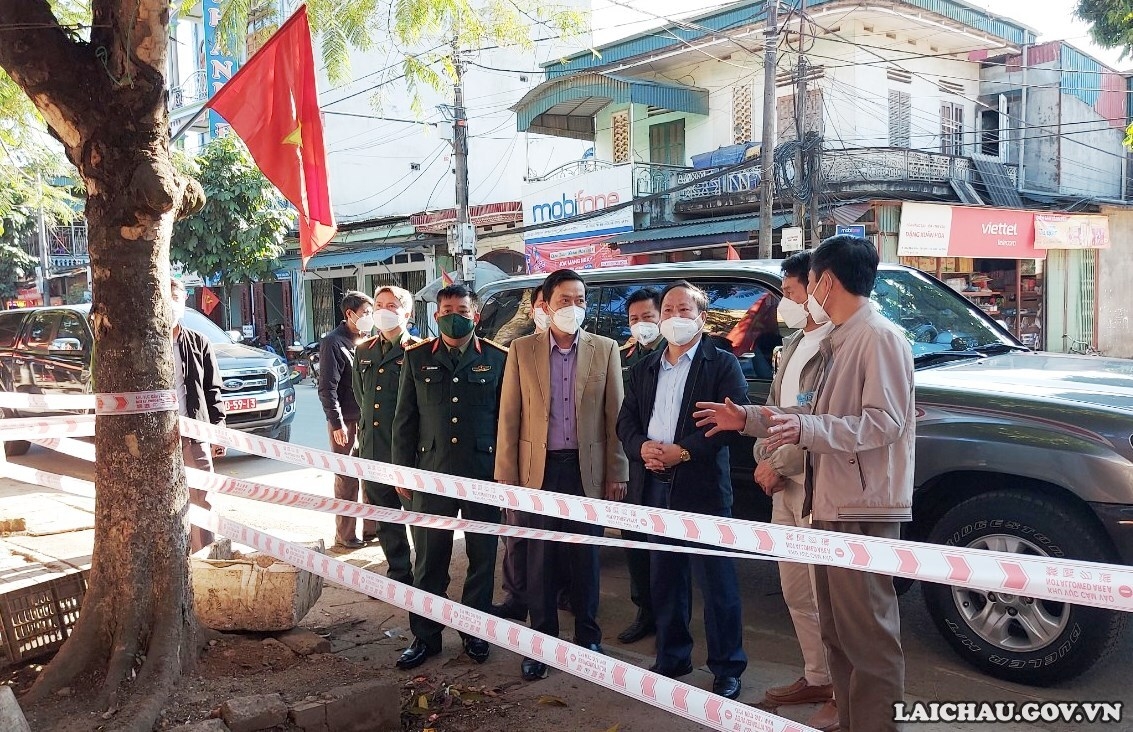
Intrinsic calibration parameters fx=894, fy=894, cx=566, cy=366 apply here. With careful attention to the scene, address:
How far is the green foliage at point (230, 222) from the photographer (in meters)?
20.0

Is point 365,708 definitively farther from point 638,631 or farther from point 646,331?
point 646,331

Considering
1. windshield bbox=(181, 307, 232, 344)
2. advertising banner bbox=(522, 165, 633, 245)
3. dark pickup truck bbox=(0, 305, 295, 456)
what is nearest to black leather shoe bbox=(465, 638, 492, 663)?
dark pickup truck bbox=(0, 305, 295, 456)

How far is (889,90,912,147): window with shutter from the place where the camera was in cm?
1922

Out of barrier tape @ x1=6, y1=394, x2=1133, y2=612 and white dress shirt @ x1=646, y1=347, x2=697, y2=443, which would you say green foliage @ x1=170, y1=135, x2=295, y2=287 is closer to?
white dress shirt @ x1=646, y1=347, x2=697, y2=443

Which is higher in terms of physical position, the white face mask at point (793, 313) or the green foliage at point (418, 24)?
the green foliage at point (418, 24)

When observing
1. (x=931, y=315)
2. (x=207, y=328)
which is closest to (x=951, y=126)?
(x=207, y=328)

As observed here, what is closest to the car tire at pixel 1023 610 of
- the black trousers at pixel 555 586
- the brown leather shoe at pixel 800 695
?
the brown leather shoe at pixel 800 695

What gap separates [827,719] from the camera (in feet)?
11.8

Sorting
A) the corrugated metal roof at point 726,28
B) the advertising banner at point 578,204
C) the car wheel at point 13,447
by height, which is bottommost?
the car wheel at point 13,447

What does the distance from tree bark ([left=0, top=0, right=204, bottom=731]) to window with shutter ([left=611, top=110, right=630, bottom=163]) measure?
19.5 meters

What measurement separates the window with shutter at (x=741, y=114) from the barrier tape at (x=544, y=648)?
57.9ft

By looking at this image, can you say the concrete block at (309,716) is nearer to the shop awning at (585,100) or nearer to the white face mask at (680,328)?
the white face mask at (680,328)

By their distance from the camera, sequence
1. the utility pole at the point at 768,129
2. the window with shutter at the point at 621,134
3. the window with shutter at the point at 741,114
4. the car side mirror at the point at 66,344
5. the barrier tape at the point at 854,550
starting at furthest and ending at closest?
the window with shutter at the point at 621,134 → the window with shutter at the point at 741,114 → the utility pole at the point at 768,129 → the car side mirror at the point at 66,344 → the barrier tape at the point at 854,550

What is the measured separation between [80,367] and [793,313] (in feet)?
29.2
